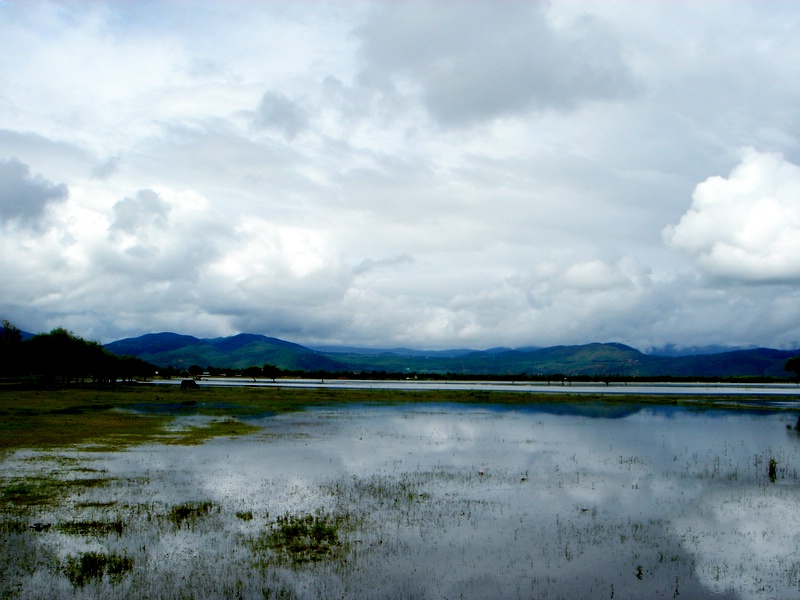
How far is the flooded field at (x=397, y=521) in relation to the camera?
20.8 metres

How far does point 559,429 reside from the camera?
2601 inches

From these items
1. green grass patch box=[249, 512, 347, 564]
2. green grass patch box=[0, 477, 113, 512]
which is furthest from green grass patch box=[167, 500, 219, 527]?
green grass patch box=[0, 477, 113, 512]

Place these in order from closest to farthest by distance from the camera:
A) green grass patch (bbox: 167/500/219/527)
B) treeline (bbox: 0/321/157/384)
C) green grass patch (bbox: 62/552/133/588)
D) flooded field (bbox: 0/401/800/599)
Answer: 1. green grass patch (bbox: 62/552/133/588)
2. flooded field (bbox: 0/401/800/599)
3. green grass patch (bbox: 167/500/219/527)
4. treeline (bbox: 0/321/157/384)

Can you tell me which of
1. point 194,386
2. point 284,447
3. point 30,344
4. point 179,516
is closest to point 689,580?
point 179,516

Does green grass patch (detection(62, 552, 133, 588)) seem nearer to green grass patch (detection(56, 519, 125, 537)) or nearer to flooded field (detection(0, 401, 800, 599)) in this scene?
flooded field (detection(0, 401, 800, 599))

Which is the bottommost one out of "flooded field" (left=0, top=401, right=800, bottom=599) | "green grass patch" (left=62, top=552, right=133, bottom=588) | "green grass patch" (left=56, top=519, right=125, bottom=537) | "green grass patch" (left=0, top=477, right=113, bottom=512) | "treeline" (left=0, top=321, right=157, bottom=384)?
"flooded field" (left=0, top=401, right=800, bottom=599)

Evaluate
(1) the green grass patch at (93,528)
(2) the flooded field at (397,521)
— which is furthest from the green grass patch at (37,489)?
(1) the green grass patch at (93,528)

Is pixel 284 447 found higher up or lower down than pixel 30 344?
lower down

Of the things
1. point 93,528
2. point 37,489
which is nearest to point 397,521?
point 93,528

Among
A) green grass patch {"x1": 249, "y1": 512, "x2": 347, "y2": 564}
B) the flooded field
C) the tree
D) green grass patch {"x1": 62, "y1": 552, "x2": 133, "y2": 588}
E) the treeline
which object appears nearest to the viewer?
green grass patch {"x1": 62, "y1": 552, "x2": 133, "y2": 588}

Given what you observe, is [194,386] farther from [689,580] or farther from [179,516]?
[689,580]

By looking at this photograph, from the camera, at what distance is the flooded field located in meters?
20.8

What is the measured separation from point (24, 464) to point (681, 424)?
223 feet

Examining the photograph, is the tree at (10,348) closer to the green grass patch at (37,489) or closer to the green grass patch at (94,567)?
the green grass patch at (37,489)
